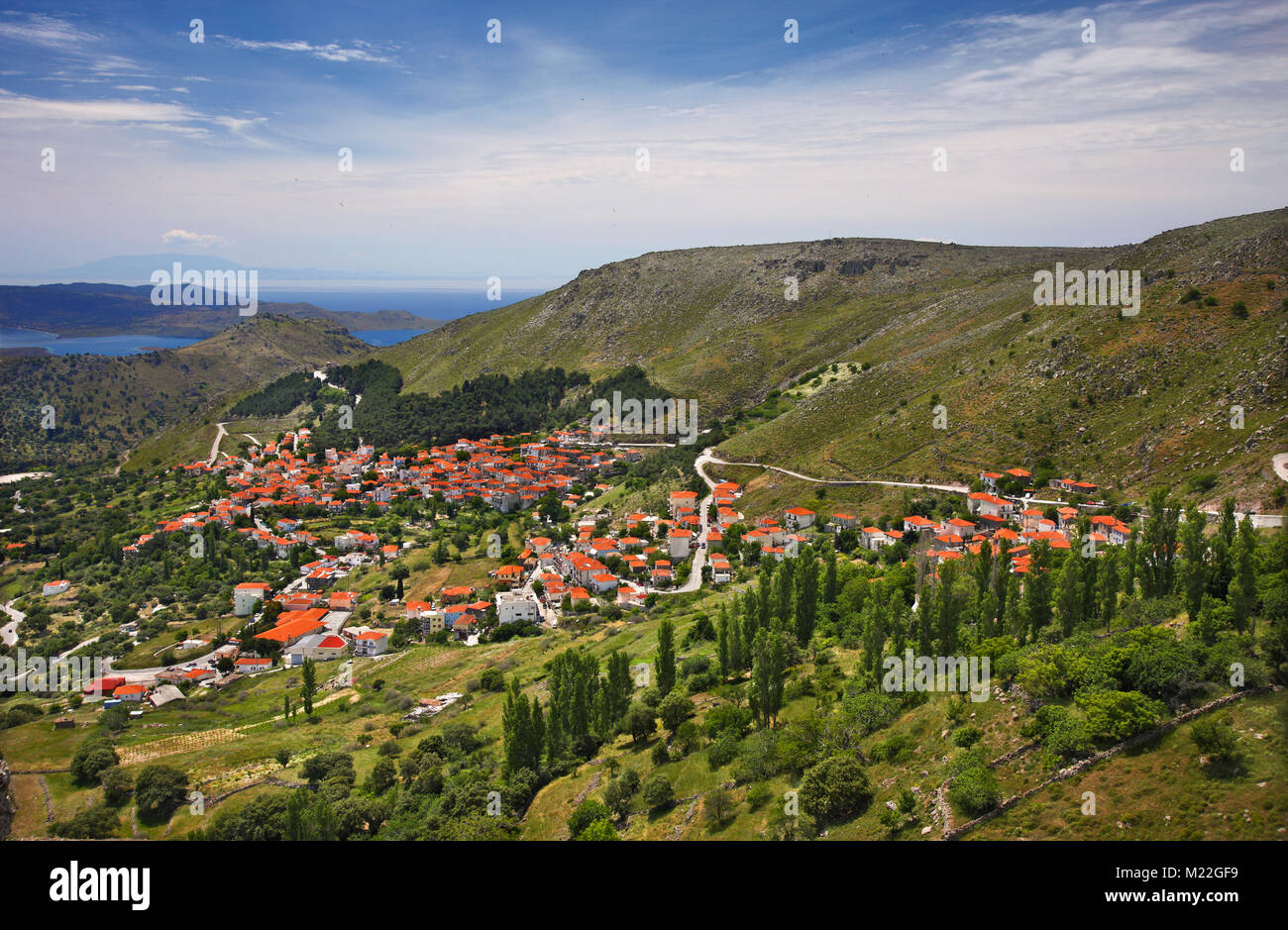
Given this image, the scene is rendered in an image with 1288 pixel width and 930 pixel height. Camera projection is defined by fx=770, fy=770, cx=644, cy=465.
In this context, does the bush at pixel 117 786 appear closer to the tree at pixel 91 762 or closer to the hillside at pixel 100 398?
the tree at pixel 91 762

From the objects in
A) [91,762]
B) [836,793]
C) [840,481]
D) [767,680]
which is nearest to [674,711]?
[767,680]

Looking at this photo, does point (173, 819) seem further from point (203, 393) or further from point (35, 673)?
point (203, 393)

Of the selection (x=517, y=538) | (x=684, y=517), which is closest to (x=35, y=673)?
(x=517, y=538)

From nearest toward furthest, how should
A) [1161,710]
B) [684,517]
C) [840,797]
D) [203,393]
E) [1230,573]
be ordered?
[1161,710], [840,797], [1230,573], [684,517], [203,393]

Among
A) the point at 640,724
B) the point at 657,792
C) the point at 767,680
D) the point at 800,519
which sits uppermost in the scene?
the point at 800,519

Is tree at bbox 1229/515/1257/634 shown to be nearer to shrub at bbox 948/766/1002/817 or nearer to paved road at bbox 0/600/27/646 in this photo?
shrub at bbox 948/766/1002/817

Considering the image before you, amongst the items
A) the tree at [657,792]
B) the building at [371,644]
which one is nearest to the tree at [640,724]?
the tree at [657,792]

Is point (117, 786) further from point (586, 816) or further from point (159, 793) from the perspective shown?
point (586, 816)
